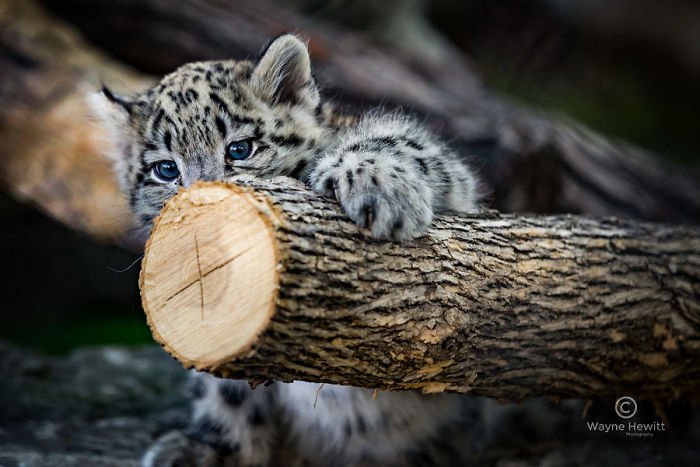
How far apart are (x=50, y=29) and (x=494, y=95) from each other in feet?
10.1

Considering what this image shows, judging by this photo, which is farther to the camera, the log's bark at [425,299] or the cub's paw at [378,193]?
the cub's paw at [378,193]

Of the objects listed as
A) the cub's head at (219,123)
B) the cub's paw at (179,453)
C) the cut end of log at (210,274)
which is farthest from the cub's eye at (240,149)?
the cub's paw at (179,453)

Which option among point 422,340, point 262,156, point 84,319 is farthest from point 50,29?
point 422,340

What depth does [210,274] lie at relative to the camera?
1.92 metres

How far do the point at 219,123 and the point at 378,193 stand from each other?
91cm

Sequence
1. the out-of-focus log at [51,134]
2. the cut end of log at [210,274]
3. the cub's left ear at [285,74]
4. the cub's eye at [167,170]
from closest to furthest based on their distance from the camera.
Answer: the cut end of log at [210,274] → the cub's eye at [167,170] → the cub's left ear at [285,74] → the out-of-focus log at [51,134]

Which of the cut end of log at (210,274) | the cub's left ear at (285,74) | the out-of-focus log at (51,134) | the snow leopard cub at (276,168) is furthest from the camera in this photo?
the out-of-focus log at (51,134)

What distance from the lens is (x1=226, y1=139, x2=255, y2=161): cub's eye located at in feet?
9.10

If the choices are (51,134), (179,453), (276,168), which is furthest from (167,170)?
(51,134)

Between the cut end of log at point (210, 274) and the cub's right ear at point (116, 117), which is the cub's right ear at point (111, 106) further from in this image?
the cut end of log at point (210, 274)

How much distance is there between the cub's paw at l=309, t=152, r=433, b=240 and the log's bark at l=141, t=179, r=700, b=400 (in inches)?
1.8

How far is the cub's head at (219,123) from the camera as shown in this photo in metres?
2.75

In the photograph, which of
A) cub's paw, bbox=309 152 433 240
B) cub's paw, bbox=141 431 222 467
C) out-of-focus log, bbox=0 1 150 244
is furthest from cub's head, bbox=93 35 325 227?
out-of-focus log, bbox=0 1 150 244

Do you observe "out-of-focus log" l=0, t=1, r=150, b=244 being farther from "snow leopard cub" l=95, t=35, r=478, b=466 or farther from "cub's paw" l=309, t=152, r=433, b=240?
"cub's paw" l=309, t=152, r=433, b=240
